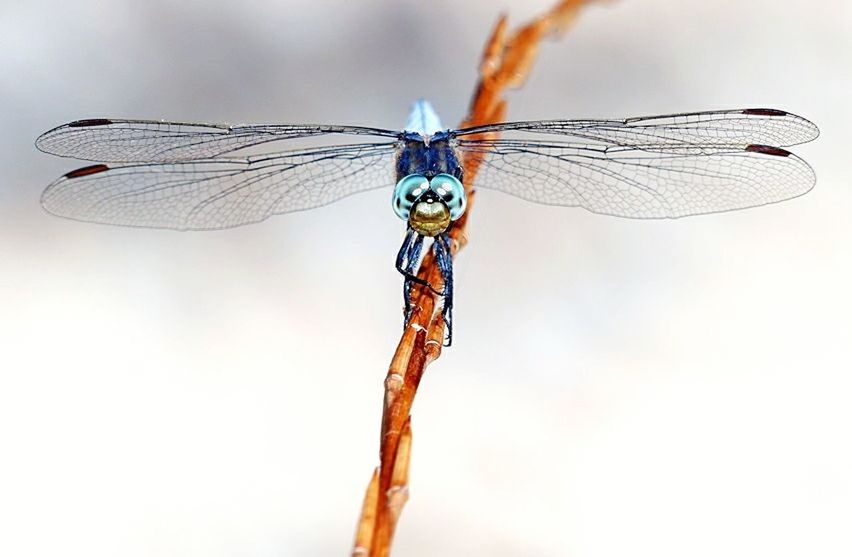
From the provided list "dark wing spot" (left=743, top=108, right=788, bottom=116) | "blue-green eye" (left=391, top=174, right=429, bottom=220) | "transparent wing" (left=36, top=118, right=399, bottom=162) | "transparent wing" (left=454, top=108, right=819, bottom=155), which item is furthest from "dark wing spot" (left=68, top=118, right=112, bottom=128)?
"dark wing spot" (left=743, top=108, right=788, bottom=116)

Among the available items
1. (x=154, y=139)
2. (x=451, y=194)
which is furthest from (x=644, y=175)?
(x=154, y=139)

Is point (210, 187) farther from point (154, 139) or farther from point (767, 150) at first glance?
point (767, 150)

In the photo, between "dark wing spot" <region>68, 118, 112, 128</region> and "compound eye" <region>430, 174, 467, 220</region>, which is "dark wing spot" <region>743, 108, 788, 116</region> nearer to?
"compound eye" <region>430, 174, 467, 220</region>

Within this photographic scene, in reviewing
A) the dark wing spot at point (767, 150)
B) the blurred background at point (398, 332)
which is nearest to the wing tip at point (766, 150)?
the dark wing spot at point (767, 150)

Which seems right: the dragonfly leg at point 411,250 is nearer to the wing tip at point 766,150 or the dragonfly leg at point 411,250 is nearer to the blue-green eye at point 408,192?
the blue-green eye at point 408,192

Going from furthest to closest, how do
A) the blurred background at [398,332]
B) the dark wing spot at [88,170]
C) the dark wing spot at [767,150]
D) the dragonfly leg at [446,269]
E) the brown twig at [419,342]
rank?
the blurred background at [398,332] → the dark wing spot at [88,170] → the dark wing spot at [767,150] → the dragonfly leg at [446,269] → the brown twig at [419,342]

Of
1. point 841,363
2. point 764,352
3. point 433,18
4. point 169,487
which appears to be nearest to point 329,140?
point 433,18
